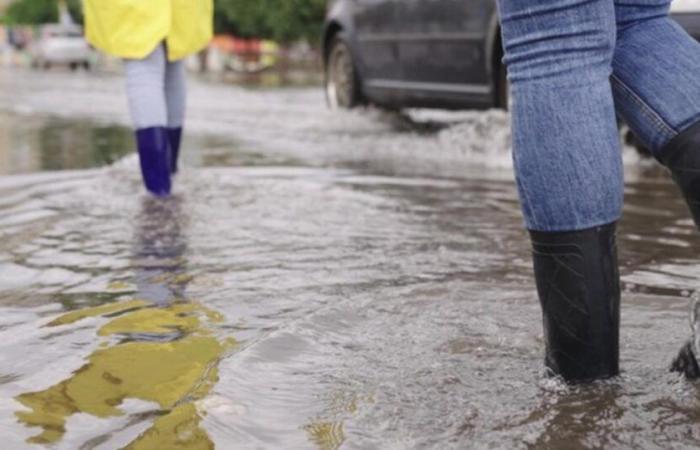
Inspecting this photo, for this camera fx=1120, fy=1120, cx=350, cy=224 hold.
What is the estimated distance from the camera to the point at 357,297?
266 cm

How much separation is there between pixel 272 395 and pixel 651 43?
92 cm

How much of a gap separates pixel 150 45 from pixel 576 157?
9.80 ft

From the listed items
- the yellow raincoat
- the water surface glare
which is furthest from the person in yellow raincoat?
the water surface glare

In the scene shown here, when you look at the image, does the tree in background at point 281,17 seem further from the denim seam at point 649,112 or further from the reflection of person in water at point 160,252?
the denim seam at point 649,112

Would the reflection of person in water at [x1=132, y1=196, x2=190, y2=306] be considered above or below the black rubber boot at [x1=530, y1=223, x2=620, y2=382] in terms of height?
below

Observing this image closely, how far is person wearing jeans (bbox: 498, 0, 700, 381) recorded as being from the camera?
5.95 ft

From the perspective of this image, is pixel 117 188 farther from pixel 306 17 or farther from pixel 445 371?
pixel 306 17

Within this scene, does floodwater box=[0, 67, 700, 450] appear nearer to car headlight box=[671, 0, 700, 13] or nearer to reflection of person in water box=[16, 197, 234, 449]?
reflection of person in water box=[16, 197, 234, 449]

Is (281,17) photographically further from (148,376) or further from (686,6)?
(148,376)

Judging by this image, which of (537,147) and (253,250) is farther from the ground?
(537,147)

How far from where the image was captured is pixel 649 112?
1928 millimetres

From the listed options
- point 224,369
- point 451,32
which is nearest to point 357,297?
point 224,369

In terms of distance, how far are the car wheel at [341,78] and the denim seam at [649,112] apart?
697 cm

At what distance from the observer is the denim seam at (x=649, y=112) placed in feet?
6.21
